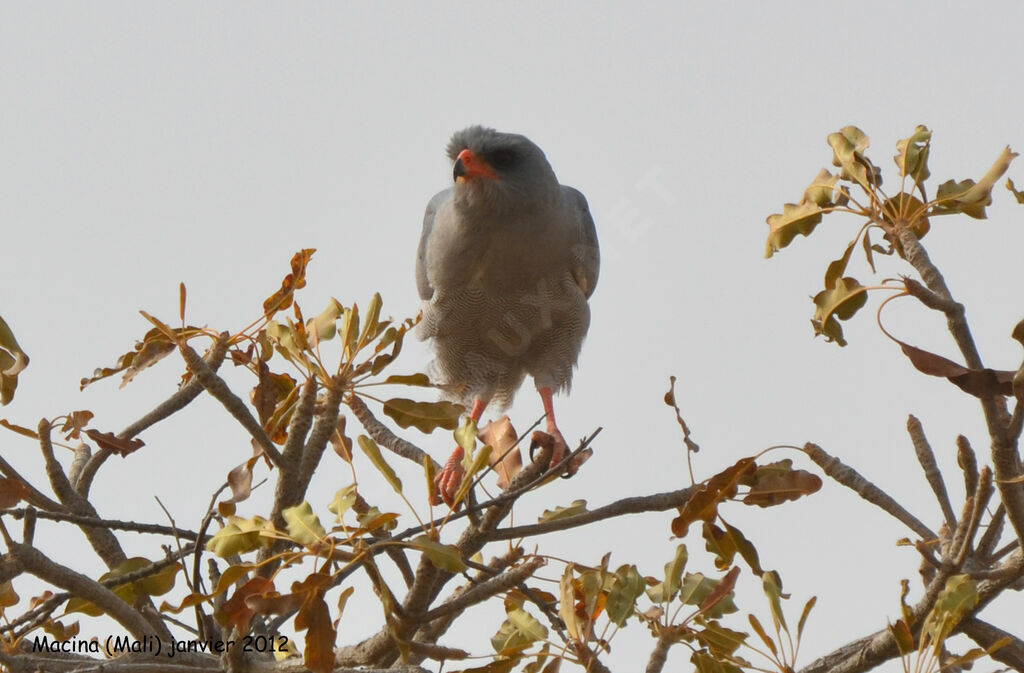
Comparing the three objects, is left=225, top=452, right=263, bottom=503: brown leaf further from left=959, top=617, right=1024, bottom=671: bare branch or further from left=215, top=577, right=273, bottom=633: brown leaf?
left=959, top=617, right=1024, bottom=671: bare branch

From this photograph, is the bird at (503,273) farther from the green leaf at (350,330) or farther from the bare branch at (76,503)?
the green leaf at (350,330)

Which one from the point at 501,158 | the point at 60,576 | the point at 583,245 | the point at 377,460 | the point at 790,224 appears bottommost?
the point at 60,576

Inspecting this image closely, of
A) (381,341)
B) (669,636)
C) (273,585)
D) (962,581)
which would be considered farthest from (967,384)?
(273,585)

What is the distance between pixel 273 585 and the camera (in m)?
3.39

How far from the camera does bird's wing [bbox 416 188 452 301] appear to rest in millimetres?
7414

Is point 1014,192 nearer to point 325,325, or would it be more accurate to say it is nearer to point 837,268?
point 837,268

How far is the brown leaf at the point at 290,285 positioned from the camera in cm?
422

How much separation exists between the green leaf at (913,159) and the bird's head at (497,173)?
3.24 meters

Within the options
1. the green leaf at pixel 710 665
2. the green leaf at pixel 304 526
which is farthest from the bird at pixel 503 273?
the green leaf at pixel 304 526

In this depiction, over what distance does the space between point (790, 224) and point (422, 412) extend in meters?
1.47

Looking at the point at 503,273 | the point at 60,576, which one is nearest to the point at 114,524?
the point at 60,576

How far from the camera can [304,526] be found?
3248mm

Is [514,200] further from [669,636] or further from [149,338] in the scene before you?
[669,636]

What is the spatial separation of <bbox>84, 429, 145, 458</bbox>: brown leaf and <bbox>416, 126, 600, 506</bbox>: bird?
2.15 meters
